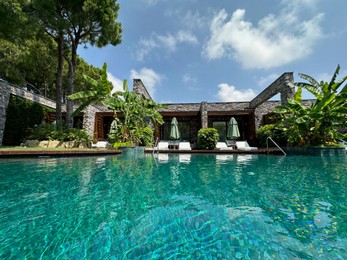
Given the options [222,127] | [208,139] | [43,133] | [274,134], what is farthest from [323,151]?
[43,133]

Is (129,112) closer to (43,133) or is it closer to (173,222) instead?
(43,133)

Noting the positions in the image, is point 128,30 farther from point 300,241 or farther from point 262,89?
point 300,241

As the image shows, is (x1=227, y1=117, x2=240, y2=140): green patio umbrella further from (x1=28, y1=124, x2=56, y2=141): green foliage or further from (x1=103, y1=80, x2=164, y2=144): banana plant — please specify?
(x1=28, y1=124, x2=56, y2=141): green foliage

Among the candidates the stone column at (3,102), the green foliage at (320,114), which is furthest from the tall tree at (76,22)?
the green foliage at (320,114)

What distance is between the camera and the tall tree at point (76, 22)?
1109cm

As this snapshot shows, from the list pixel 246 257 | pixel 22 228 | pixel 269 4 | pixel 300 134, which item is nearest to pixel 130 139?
pixel 22 228

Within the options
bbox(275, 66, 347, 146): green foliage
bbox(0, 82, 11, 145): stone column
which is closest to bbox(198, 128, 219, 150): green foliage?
bbox(275, 66, 347, 146): green foliage

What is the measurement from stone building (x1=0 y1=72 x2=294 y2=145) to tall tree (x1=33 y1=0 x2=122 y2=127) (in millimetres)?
A: 3625

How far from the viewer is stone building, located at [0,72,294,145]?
39.1ft

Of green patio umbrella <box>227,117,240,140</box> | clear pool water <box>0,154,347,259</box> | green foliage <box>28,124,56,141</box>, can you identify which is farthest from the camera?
green patio umbrella <box>227,117,240,140</box>

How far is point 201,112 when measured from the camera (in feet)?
50.3

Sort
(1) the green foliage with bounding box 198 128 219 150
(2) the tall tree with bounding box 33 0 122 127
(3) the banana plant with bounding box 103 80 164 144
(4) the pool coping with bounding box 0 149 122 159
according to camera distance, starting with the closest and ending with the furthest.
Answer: (4) the pool coping with bounding box 0 149 122 159 → (3) the banana plant with bounding box 103 80 164 144 → (2) the tall tree with bounding box 33 0 122 127 → (1) the green foliage with bounding box 198 128 219 150

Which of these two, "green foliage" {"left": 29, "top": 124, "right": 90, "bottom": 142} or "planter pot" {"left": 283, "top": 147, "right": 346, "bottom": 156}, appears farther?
"green foliage" {"left": 29, "top": 124, "right": 90, "bottom": 142}

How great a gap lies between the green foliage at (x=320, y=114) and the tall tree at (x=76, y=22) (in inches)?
576
